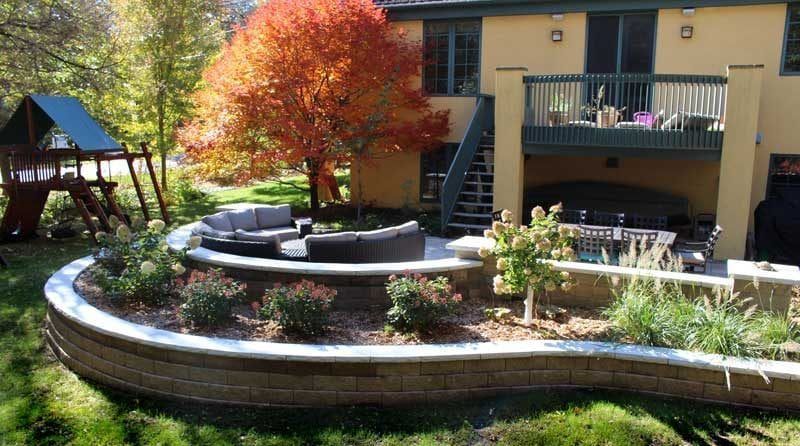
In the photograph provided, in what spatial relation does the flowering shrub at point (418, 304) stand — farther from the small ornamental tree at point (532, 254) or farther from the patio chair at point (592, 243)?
the patio chair at point (592, 243)

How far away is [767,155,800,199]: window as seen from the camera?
1247 cm

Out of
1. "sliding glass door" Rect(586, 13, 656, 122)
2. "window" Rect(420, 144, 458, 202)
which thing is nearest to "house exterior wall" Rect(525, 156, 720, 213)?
"sliding glass door" Rect(586, 13, 656, 122)

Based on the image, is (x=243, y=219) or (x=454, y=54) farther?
(x=454, y=54)

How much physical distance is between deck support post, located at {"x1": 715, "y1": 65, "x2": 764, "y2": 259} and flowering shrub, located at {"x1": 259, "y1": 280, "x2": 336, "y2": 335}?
7.82m

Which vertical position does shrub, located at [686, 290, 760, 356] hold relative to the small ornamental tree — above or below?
below

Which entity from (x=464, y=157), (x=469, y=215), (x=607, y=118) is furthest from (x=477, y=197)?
(x=607, y=118)

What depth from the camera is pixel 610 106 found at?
41.4 feet

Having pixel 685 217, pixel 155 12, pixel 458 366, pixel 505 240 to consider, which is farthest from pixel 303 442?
pixel 155 12

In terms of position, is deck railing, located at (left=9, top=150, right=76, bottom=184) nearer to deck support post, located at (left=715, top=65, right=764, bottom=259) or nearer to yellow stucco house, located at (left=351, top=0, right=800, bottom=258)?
yellow stucco house, located at (left=351, top=0, right=800, bottom=258)

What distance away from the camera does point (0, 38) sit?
44.1 ft

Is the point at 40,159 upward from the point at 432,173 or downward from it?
upward

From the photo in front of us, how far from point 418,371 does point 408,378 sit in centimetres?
10

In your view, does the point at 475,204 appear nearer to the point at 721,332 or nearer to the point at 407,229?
the point at 407,229

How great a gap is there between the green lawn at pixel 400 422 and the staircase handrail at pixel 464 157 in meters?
7.49
